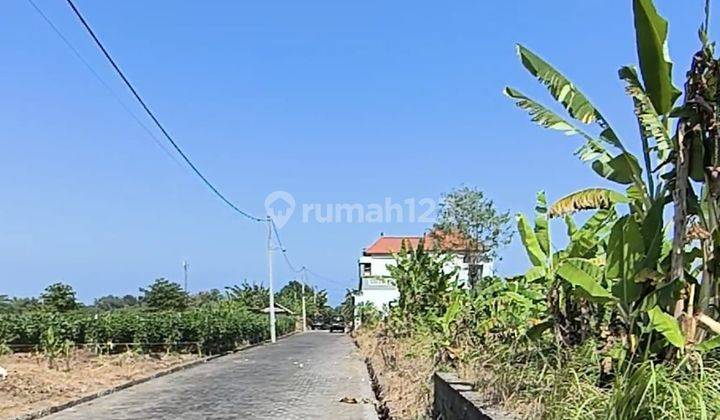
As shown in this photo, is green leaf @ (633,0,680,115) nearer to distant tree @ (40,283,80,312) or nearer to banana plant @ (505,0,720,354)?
banana plant @ (505,0,720,354)

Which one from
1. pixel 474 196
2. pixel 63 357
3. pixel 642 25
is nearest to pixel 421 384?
pixel 642 25

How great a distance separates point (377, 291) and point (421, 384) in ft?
160

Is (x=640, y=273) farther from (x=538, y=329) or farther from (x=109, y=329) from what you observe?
(x=109, y=329)

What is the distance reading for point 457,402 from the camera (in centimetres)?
696

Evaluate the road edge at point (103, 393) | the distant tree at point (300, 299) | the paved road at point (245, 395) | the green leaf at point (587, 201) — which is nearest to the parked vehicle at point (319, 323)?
the distant tree at point (300, 299)

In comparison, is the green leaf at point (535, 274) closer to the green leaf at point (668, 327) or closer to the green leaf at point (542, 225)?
the green leaf at point (542, 225)

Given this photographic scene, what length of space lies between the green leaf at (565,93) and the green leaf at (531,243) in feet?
6.86

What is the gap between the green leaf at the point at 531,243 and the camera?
306 inches

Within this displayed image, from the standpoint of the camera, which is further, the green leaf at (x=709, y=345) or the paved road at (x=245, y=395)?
the paved road at (x=245, y=395)

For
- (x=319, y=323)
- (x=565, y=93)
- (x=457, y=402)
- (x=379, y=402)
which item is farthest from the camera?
(x=319, y=323)

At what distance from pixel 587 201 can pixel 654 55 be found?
1.53m

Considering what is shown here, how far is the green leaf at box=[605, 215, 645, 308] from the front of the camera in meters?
5.12

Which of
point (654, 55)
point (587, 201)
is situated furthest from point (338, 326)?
point (654, 55)

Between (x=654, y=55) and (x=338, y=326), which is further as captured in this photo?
(x=338, y=326)
